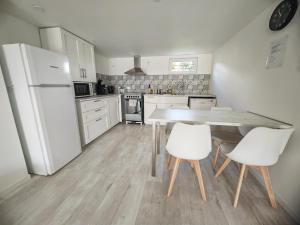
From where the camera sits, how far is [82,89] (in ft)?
8.68

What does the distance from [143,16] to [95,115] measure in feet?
6.67

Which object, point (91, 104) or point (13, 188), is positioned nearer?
point (13, 188)

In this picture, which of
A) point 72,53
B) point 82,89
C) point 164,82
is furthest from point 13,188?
point 164,82

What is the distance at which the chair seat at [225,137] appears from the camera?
1.57 m

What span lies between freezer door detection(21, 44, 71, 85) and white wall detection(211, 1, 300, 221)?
2674 millimetres

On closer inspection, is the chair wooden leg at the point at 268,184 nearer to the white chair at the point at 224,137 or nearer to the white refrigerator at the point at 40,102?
the white chair at the point at 224,137

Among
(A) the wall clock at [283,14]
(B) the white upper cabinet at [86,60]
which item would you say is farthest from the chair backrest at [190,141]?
(B) the white upper cabinet at [86,60]

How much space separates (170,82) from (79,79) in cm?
268

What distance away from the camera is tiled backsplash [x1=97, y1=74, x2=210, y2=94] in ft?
13.2

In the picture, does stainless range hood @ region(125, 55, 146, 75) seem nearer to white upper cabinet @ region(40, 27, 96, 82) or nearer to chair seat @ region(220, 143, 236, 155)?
white upper cabinet @ region(40, 27, 96, 82)

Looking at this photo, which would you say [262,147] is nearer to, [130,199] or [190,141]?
[190,141]

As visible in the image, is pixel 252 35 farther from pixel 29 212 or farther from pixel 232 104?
pixel 29 212

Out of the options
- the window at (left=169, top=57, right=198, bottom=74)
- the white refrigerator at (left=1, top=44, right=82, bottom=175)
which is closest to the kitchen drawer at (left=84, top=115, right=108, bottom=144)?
the white refrigerator at (left=1, top=44, right=82, bottom=175)

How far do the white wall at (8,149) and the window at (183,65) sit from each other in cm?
376
